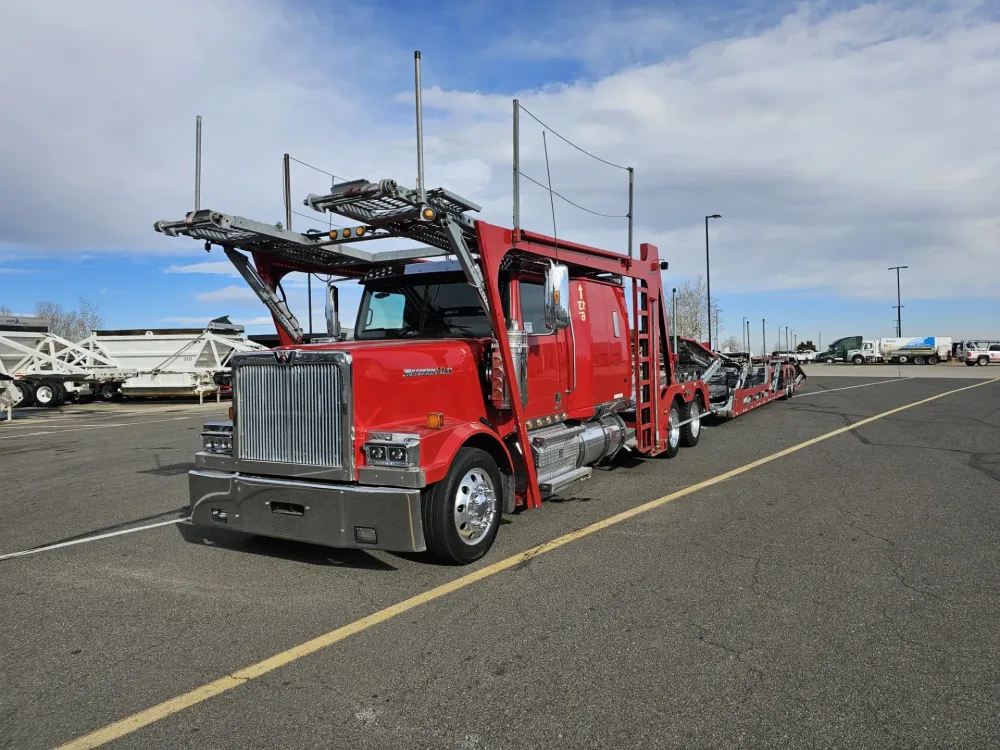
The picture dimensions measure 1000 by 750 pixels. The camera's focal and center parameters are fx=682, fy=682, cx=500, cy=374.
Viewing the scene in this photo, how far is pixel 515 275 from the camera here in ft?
20.4

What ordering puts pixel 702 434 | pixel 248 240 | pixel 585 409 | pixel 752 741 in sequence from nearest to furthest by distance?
1. pixel 752 741
2. pixel 248 240
3. pixel 585 409
4. pixel 702 434

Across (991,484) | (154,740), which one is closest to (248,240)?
(154,740)

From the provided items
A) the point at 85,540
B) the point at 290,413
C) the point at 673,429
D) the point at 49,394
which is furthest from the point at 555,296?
the point at 49,394

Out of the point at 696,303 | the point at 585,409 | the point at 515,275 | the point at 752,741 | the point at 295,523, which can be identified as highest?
the point at 696,303

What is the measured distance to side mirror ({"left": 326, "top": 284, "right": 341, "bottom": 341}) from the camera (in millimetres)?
6742

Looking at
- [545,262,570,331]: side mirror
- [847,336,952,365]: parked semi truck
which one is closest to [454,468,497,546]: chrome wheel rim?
[545,262,570,331]: side mirror

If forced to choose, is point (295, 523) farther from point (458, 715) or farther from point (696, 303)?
point (696, 303)

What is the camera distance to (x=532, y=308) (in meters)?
6.47

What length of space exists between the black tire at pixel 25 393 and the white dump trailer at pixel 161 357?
2.09 meters

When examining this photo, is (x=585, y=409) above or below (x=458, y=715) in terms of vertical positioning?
above

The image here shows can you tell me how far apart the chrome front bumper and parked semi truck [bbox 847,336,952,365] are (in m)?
68.1

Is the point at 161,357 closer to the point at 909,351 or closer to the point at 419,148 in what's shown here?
the point at 419,148

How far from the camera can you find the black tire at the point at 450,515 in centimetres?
463

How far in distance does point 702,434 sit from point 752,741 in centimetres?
977
